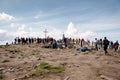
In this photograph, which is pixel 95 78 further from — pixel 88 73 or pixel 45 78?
pixel 45 78

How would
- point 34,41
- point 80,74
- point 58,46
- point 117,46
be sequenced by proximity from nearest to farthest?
1. point 80,74
2. point 117,46
3. point 58,46
4. point 34,41

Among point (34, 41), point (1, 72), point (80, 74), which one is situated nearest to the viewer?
point (80, 74)

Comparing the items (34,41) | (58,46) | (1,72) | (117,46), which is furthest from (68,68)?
(34,41)

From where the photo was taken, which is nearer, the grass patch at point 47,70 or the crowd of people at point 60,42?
the grass patch at point 47,70

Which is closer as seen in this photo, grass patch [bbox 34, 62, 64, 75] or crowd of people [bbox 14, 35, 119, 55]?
grass patch [bbox 34, 62, 64, 75]

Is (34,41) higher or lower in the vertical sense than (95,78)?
higher

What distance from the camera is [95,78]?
13.1 meters

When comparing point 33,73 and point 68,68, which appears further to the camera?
point 68,68

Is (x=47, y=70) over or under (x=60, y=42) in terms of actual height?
under

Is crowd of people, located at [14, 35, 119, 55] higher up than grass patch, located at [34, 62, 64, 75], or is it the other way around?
crowd of people, located at [14, 35, 119, 55]

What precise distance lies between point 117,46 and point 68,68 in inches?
828

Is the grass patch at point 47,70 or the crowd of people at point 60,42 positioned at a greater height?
the crowd of people at point 60,42

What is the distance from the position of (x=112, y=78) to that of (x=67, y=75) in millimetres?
3328

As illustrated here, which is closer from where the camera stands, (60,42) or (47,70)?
(47,70)
